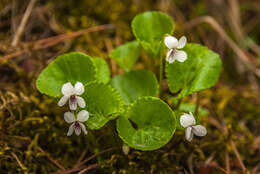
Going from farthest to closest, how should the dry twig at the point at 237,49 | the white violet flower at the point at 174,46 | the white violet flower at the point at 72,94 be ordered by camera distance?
1. the dry twig at the point at 237,49
2. the white violet flower at the point at 174,46
3. the white violet flower at the point at 72,94

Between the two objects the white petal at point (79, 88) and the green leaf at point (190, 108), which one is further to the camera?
the green leaf at point (190, 108)

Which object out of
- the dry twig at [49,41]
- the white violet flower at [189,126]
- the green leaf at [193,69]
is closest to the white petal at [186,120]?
the white violet flower at [189,126]

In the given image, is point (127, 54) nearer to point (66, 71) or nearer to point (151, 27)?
point (151, 27)

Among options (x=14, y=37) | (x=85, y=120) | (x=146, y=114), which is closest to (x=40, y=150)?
(x=85, y=120)

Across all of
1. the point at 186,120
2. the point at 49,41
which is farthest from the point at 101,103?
the point at 49,41

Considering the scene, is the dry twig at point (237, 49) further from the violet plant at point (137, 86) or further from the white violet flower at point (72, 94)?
the white violet flower at point (72, 94)

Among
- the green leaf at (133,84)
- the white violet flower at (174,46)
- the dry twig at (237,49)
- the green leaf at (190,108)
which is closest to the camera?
the white violet flower at (174,46)

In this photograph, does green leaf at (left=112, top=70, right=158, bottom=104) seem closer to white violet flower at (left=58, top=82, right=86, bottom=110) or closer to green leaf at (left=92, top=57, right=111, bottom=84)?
green leaf at (left=92, top=57, right=111, bottom=84)
